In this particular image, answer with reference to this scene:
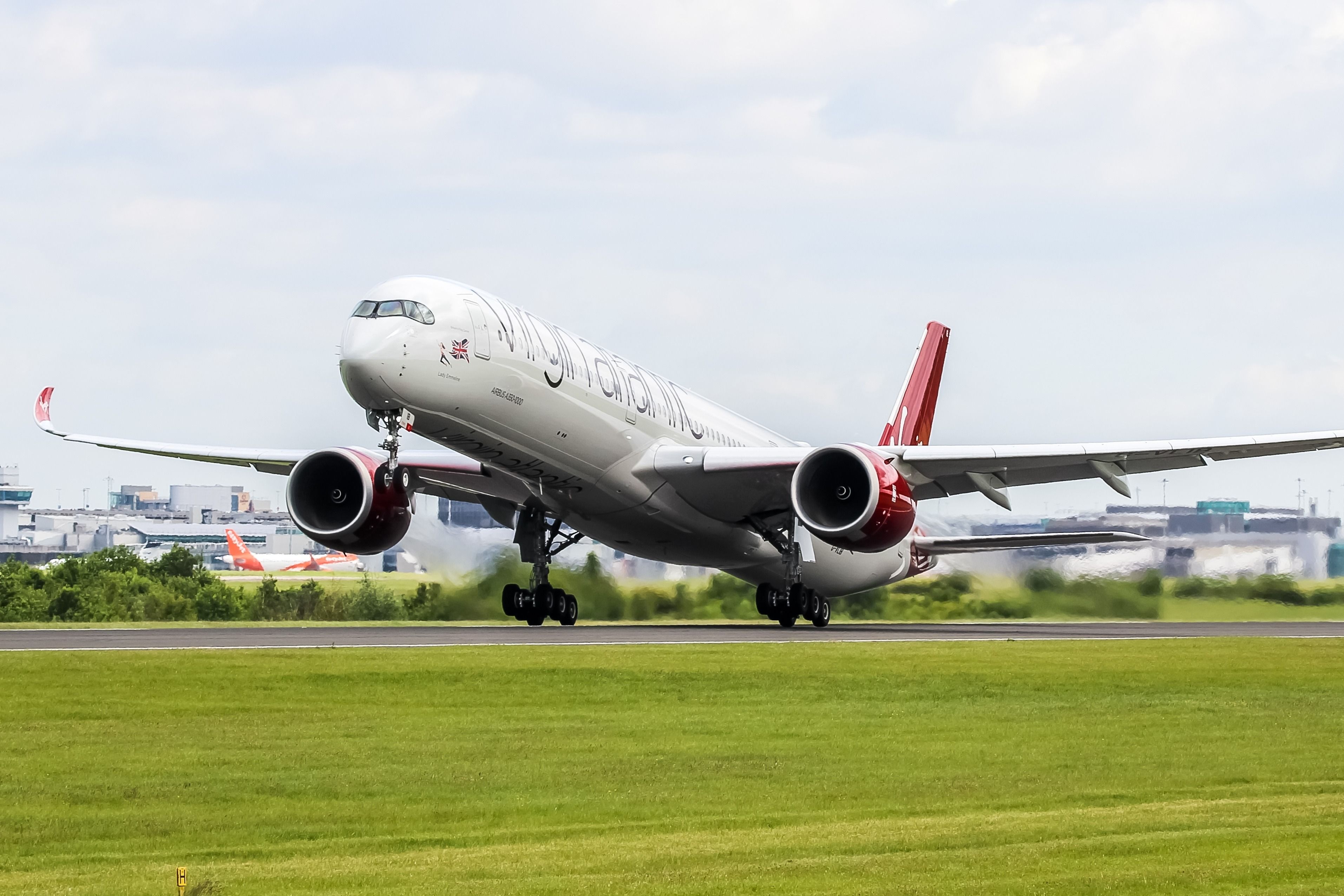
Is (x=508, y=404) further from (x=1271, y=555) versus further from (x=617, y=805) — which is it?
(x=1271, y=555)

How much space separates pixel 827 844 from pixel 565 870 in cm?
164

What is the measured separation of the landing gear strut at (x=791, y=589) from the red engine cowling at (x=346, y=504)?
289 inches

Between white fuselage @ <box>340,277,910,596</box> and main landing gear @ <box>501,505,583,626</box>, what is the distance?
2.08ft

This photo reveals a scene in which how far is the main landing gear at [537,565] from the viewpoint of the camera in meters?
34.7

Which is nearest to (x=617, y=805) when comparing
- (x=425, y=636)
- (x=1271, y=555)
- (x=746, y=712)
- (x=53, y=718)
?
(x=746, y=712)

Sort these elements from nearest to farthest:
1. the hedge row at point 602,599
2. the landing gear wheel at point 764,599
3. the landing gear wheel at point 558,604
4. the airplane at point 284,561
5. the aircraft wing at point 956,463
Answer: the aircraft wing at point 956,463
the landing gear wheel at point 558,604
the landing gear wheel at point 764,599
the hedge row at point 602,599
the airplane at point 284,561

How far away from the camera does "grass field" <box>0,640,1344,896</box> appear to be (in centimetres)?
908

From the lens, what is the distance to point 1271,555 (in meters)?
39.4

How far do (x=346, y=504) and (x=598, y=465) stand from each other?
5.75 m

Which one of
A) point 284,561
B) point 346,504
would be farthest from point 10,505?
point 346,504

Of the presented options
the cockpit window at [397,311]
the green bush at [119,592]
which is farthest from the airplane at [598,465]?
the green bush at [119,592]

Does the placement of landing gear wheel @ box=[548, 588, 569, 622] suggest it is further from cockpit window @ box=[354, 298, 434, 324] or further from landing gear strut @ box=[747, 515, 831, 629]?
cockpit window @ box=[354, 298, 434, 324]

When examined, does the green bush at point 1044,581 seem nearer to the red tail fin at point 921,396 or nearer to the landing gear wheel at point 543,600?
the red tail fin at point 921,396

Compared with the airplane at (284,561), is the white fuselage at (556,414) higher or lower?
higher
